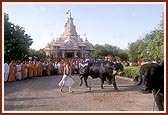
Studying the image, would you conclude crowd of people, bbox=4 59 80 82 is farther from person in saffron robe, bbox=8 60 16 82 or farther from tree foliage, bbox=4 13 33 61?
tree foliage, bbox=4 13 33 61

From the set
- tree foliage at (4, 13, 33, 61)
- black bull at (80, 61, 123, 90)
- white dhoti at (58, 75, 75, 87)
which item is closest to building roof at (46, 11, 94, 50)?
tree foliage at (4, 13, 33, 61)

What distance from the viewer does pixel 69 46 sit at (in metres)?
64.9

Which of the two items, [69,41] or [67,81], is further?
[69,41]

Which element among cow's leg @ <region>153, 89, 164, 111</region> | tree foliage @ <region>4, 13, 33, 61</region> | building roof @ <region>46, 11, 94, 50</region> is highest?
building roof @ <region>46, 11, 94, 50</region>

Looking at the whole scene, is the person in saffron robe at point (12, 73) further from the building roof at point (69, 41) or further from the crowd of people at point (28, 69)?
the building roof at point (69, 41)

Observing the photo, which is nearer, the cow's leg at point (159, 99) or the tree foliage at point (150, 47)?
the cow's leg at point (159, 99)

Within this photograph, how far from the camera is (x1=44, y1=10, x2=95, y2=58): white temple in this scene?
64625 millimetres

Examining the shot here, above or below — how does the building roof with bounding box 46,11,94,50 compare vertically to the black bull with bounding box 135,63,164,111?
above

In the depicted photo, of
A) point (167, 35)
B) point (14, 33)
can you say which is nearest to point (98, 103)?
point (167, 35)

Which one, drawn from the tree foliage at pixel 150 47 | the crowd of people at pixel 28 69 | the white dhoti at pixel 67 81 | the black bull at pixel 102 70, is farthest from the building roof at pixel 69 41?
the white dhoti at pixel 67 81

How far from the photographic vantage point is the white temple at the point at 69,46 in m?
64.6

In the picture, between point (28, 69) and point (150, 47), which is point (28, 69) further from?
point (150, 47)

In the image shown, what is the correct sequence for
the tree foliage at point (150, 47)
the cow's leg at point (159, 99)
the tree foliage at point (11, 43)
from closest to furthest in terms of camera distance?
the cow's leg at point (159, 99) < the tree foliage at point (11, 43) < the tree foliage at point (150, 47)

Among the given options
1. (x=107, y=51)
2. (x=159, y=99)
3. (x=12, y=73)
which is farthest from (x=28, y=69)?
(x=107, y=51)
